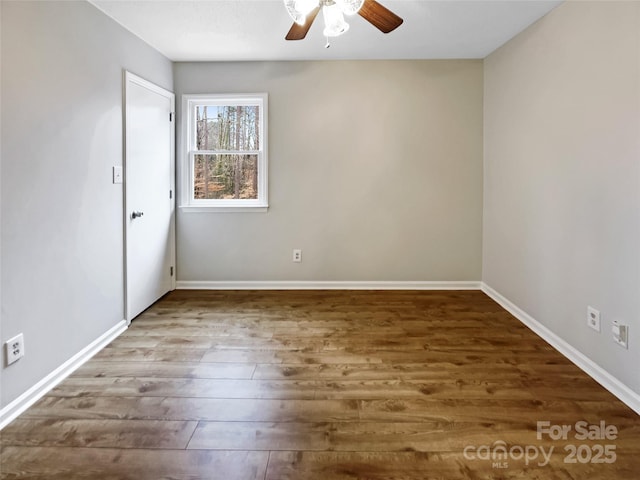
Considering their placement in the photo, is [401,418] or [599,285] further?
[599,285]

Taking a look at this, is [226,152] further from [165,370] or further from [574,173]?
[574,173]

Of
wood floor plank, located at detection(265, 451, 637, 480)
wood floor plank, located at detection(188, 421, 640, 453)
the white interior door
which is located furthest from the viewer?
the white interior door

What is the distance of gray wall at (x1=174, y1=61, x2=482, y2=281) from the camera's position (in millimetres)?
3891

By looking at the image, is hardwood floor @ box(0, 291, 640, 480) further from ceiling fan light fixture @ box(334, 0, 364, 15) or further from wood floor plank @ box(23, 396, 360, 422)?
ceiling fan light fixture @ box(334, 0, 364, 15)

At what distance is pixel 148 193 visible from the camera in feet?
11.1

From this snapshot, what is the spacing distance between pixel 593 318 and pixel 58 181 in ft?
10.8

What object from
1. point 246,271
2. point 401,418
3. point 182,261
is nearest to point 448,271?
point 246,271

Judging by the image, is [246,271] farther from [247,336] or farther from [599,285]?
[599,285]

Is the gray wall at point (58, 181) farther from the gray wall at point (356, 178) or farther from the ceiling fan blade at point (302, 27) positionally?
the ceiling fan blade at point (302, 27)

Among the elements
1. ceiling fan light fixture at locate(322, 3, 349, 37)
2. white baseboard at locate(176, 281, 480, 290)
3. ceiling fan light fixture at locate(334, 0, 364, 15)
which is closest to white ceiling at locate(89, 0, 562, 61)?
ceiling fan light fixture at locate(322, 3, 349, 37)

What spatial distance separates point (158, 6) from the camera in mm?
2646

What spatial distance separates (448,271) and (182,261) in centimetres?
286

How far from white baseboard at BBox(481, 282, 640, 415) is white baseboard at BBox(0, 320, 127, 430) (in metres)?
3.10

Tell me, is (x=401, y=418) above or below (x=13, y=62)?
below
